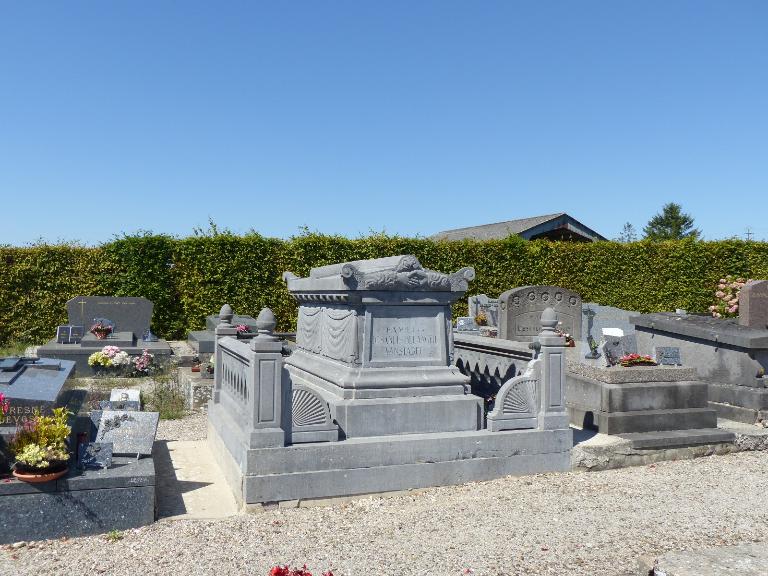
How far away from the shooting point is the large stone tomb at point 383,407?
5.38m

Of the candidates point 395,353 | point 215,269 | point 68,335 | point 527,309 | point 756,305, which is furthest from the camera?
point 215,269

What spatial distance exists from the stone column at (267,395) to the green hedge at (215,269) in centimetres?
1077

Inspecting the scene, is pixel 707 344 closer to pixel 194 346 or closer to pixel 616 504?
pixel 616 504

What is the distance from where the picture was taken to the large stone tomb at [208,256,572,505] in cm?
538

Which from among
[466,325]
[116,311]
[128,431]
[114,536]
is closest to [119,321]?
[116,311]

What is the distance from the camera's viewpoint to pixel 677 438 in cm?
723

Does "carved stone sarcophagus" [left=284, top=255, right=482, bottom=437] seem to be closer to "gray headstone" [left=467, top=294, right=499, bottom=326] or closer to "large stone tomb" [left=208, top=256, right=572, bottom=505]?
"large stone tomb" [left=208, top=256, right=572, bottom=505]

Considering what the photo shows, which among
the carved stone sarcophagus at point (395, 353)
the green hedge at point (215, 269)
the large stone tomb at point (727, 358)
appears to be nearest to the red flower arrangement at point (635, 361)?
the large stone tomb at point (727, 358)

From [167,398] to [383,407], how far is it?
5273 mm

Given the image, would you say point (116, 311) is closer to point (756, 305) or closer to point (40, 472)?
point (40, 472)

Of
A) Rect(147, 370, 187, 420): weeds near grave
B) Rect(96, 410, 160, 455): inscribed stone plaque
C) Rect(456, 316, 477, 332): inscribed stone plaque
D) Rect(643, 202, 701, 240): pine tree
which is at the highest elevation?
Rect(643, 202, 701, 240): pine tree

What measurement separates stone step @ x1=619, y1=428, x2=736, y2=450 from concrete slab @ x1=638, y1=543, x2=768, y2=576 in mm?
3522

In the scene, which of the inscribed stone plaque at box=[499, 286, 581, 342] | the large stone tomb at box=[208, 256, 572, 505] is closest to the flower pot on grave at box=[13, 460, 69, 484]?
the large stone tomb at box=[208, 256, 572, 505]

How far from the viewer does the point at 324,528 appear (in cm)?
488
